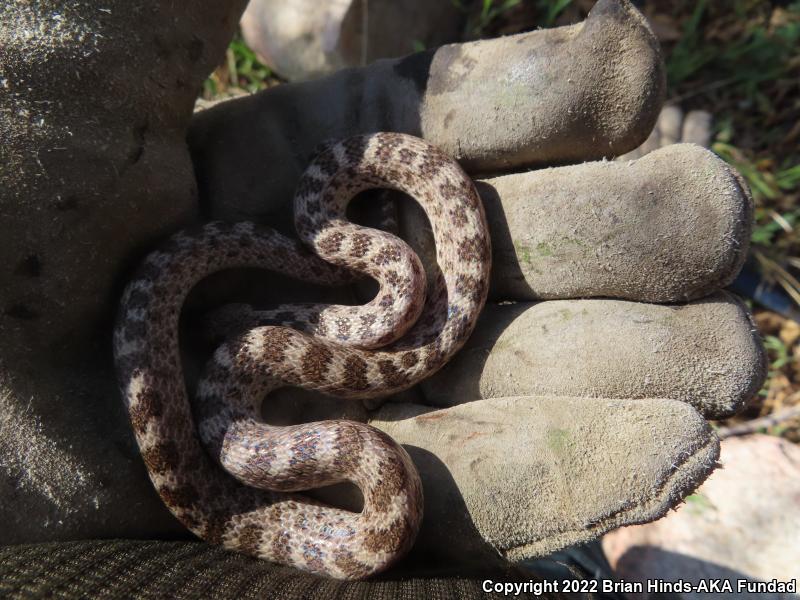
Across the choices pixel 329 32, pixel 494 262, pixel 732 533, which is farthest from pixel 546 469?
pixel 329 32

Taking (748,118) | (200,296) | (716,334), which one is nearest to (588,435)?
(716,334)

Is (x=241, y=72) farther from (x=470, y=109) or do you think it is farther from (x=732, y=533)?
(x=732, y=533)

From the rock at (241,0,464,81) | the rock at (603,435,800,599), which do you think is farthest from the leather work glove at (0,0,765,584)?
the rock at (603,435,800,599)

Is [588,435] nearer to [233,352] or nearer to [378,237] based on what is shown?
[378,237]

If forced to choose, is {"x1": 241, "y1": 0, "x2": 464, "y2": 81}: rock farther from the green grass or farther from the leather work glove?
the leather work glove

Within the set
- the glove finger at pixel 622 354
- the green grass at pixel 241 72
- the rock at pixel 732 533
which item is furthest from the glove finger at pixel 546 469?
the green grass at pixel 241 72

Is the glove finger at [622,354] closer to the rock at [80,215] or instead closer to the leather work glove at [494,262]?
the leather work glove at [494,262]
